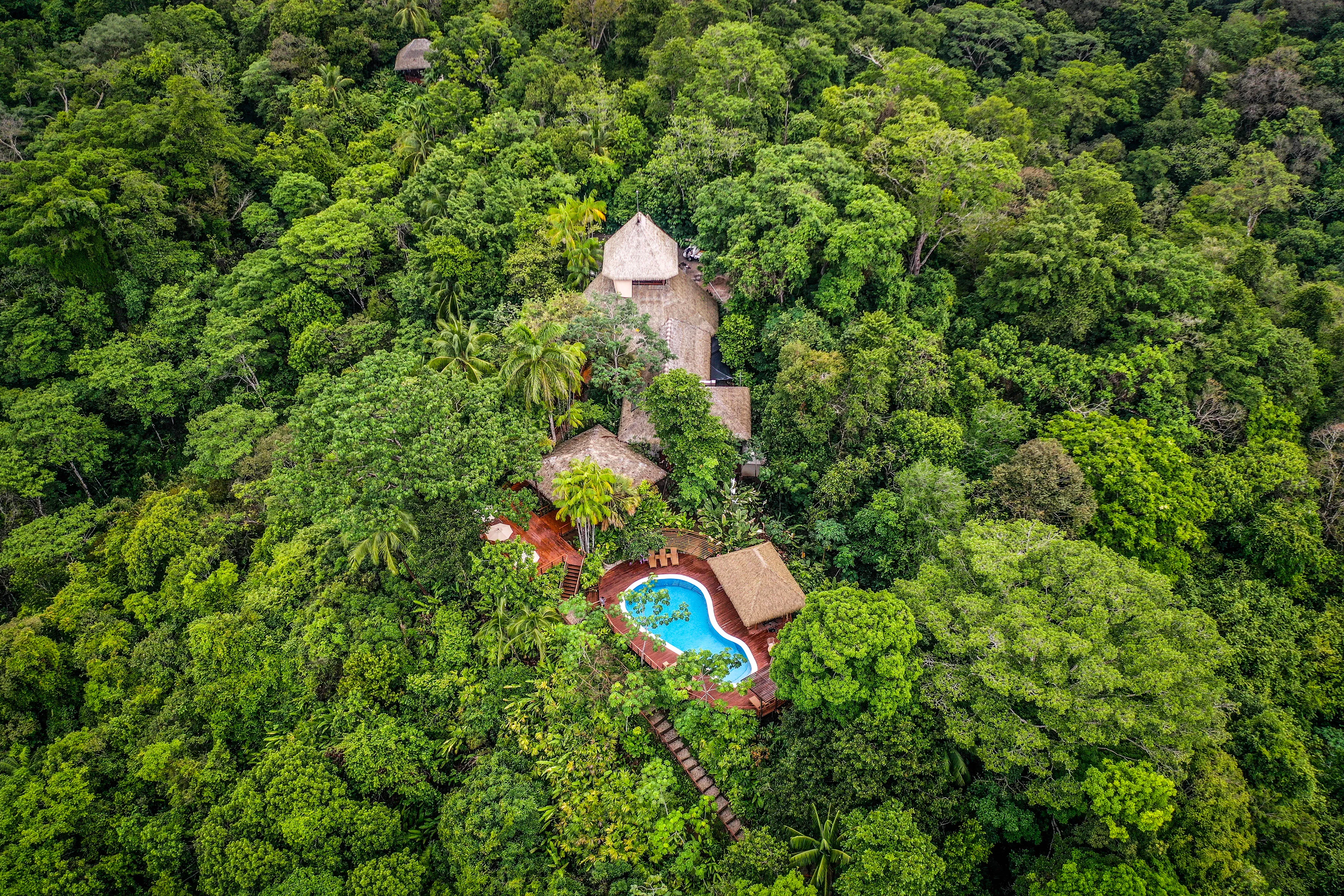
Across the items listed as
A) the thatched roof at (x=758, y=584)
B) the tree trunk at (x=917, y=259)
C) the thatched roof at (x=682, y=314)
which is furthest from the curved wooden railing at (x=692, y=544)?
the tree trunk at (x=917, y=259)

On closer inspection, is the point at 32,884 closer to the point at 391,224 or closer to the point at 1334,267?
the point at 391,224

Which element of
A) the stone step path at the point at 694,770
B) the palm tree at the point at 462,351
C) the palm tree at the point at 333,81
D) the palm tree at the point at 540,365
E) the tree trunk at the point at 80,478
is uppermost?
the palm tree at the point at 333,81

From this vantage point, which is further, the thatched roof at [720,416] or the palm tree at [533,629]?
the thatched roof at [720,416]

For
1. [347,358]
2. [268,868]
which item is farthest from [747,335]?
[268,868]

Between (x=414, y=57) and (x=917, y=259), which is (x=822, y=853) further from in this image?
(x=414, y=57)

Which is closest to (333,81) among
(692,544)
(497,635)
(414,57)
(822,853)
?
(414,57)

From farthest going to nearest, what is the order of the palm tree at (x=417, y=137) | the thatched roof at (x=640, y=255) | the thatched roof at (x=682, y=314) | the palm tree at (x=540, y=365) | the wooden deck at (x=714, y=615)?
the palm tree at (x=417, y=137)
the thatched roof at (x=640, y=255)
the thatched roof at (x=682, y=314)
the palm tree at (x=540, y=365)
the wooden deck at (x=714, y=615)

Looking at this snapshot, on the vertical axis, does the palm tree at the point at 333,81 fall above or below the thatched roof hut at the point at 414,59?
below

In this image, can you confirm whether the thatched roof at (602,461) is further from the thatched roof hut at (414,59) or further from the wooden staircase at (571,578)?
the thatched roof hut at (414,59)
